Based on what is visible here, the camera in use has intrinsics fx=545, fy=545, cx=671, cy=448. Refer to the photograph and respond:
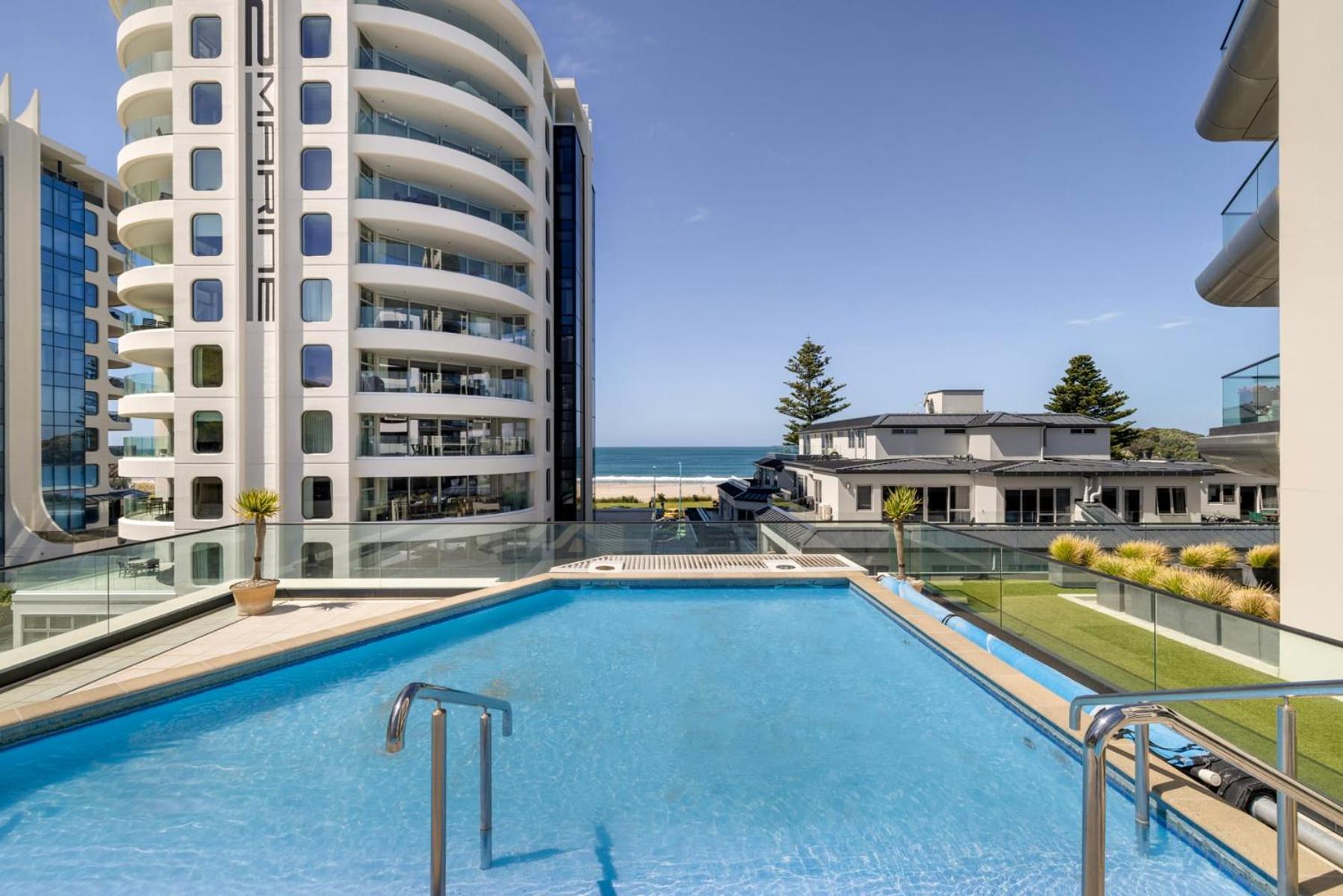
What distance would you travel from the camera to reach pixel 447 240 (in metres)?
18.0

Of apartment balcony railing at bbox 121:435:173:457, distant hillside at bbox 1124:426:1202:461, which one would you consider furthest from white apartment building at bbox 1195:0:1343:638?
distant hillside at bbox 1124:426:1202:461

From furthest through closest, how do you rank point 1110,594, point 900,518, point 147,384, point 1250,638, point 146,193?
point 147,384 < point 146,193 < point 900,518 < point 1110,594 < point 1250,638

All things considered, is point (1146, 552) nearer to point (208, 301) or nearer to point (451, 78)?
point (451, 78)

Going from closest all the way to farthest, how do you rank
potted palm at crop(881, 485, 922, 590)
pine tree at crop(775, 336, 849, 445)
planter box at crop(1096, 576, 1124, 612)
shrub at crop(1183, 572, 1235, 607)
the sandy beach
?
planter box at crop(1096, 576, 1124, 612) → shrub at crop(1183, 572, 1235, 607) → potted palm at crop(881, 485, 922, 590) → pine tree at crop(775, 336, 849, 445) → the sandy beach

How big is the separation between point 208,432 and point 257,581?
911cm

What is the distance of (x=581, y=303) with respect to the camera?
24938 millimetres

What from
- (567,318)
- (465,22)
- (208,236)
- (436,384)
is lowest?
(436,384)

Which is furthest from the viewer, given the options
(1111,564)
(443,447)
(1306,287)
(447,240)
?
(447,240)

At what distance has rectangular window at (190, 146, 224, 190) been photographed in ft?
50.2

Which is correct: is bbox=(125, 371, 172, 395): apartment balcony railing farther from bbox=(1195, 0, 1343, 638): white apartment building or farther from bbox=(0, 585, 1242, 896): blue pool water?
bbox=(1195, 0, 1343, 638): white apartment building

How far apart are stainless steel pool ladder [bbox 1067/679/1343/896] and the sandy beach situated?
188ft

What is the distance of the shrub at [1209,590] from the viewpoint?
795 cm

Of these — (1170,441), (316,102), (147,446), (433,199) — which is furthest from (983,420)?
(1170,441)

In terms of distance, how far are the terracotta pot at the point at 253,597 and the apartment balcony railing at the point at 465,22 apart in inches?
656
